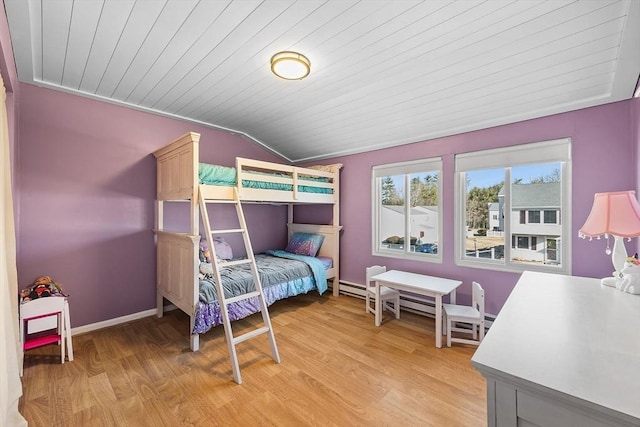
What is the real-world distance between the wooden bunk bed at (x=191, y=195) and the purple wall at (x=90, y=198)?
0.20m

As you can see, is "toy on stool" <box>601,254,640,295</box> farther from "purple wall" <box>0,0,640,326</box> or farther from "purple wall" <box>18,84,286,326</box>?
"purple wall" <box>18,84,286,326</box>

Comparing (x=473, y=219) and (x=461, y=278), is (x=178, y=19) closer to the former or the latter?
(x=473, y=219)

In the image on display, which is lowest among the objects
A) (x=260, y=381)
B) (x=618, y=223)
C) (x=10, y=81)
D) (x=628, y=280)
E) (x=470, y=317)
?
(x=260, y=381)

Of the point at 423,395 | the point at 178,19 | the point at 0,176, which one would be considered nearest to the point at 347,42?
the point at 178,19

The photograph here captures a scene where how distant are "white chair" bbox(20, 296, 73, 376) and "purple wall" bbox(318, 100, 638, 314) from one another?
10.7 ft

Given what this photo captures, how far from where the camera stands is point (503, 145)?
2.81 metres

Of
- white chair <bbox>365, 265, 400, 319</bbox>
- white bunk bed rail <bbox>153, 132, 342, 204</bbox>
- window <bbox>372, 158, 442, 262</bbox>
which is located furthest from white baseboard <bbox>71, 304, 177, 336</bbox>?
window <bbox>372, 158, 442, 262</bbox>

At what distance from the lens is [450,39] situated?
183 cm

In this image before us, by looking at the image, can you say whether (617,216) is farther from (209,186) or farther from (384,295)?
(209,186)

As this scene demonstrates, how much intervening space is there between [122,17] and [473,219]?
3624mm

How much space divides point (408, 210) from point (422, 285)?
45.0 inches

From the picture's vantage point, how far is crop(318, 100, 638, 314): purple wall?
2.26 metres

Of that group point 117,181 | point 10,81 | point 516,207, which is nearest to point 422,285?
point 516,207

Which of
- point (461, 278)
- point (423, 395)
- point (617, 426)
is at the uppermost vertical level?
point (617, 426)
